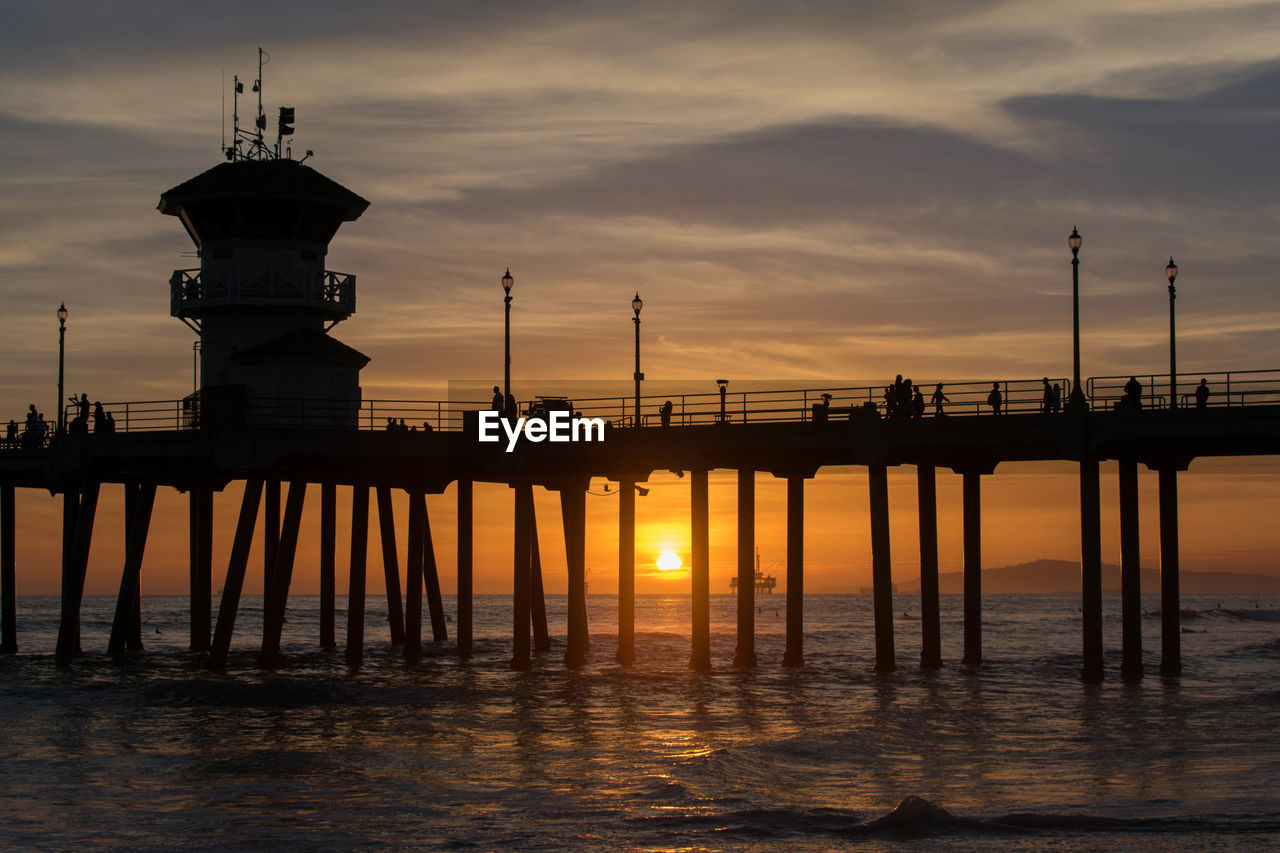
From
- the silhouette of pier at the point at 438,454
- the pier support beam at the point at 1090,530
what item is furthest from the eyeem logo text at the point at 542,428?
the pier support beam at the point at 1090,530

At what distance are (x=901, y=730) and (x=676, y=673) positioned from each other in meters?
18.5

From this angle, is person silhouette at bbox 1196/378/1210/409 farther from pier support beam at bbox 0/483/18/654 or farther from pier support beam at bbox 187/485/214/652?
pier support beam at bbox 0/483/18/654

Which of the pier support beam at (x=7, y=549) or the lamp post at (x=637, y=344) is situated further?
the pier support beam at (x=7, y=549)

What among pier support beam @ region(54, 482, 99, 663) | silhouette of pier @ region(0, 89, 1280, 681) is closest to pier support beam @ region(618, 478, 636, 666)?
silhouette of pier @ region(0, 89, 1280, 681)

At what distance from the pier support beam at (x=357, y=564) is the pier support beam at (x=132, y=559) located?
8.40 metres

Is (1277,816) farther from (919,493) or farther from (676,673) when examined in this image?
(676,673)

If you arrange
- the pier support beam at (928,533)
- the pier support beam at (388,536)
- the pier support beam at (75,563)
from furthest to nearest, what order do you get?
the pier support beam at (388,536) → the pier support beam at (75,563) → the pier support beam at (928,533)

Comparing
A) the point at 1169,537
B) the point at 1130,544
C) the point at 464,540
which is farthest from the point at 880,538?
the point at 464,540

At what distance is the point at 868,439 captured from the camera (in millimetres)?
44812

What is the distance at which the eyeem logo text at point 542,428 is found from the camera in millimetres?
48844

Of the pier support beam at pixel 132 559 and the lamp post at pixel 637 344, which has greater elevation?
the lamp post at pixel 637 344

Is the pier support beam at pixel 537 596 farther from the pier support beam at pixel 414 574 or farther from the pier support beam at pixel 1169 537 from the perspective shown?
the pier support beam at pixel 1169 537

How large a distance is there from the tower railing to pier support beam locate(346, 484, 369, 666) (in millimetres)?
6777

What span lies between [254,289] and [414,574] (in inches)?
456
